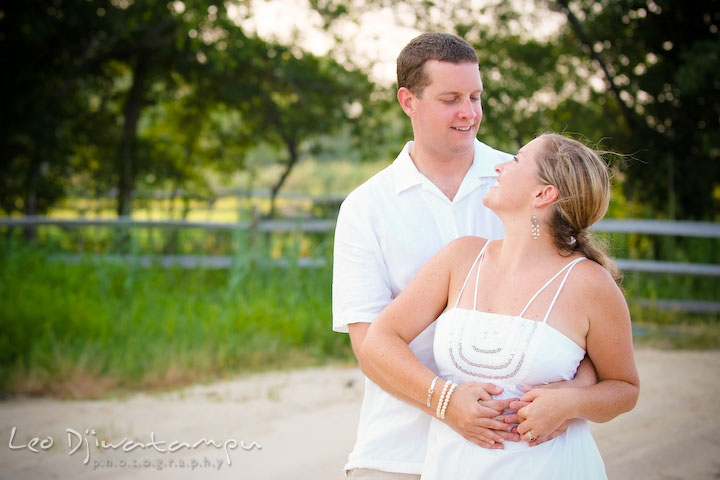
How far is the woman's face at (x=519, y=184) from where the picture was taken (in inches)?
87.4

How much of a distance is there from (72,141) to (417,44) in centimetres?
1085

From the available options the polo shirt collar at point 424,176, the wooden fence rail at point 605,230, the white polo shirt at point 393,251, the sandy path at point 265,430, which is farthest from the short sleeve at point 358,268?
the wooden fence rail at point 605,230

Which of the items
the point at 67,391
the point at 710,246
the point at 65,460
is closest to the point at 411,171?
the point at 65,460

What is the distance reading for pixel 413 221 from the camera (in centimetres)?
253

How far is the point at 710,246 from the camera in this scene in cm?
912

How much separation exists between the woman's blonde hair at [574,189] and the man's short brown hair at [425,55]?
46cm

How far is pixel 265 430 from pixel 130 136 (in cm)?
895

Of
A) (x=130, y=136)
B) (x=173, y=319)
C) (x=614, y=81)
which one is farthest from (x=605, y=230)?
(x=130, y=136)

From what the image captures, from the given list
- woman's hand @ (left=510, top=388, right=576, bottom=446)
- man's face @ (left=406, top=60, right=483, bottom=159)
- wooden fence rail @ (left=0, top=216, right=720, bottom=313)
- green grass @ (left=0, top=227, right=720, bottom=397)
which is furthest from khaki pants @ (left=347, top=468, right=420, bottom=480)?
wooden fence rail @ (left=0, top=216, right=720, bottom=313)

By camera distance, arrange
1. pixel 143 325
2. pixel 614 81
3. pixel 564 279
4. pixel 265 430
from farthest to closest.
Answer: pixel 614 81 → pixel 143 325 → pixel 265 430 → pixel 564 279

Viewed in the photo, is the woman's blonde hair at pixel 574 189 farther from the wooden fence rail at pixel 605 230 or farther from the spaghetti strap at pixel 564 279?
the wooden fence rail at pixel 605 230

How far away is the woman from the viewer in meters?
2.10

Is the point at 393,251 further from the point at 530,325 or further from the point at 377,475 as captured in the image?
the point at 377,475

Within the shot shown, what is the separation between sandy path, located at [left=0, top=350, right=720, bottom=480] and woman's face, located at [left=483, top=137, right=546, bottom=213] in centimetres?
224
